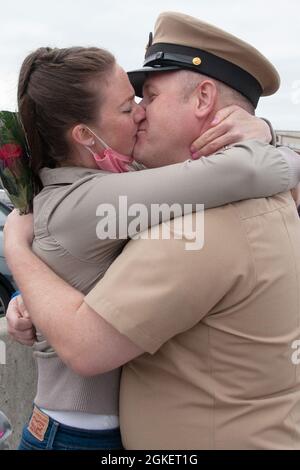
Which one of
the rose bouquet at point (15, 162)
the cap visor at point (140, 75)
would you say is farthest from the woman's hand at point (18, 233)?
the cap visor at point (140, 75)

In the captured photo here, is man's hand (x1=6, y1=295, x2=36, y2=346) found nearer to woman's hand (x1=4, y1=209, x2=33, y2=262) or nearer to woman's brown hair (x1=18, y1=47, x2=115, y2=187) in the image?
woman's hand (x1=4, y1=209, x2=33, y2=262)

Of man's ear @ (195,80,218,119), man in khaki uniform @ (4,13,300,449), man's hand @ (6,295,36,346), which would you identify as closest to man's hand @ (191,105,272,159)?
man's ear @ (195,80,218,119)

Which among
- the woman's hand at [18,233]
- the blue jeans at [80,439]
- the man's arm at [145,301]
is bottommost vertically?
the blue jeans at [80,439]

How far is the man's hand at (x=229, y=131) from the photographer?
1.70 m

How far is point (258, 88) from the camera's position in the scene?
193 cm

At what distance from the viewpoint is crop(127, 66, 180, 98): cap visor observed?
181cm

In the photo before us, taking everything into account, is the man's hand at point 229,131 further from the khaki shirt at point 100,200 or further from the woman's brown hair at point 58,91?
the woman's brown hair at point 58,91

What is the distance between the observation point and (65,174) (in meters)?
1.71

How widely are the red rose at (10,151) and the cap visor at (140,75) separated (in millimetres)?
435

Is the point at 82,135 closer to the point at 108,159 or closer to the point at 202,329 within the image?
the point at 108,159

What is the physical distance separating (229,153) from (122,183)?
300 mm

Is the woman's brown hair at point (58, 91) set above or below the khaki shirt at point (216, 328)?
above

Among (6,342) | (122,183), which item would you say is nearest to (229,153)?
(122,183)

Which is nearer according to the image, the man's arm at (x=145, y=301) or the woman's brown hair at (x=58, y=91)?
the man's arm at (x=145, y=301)
